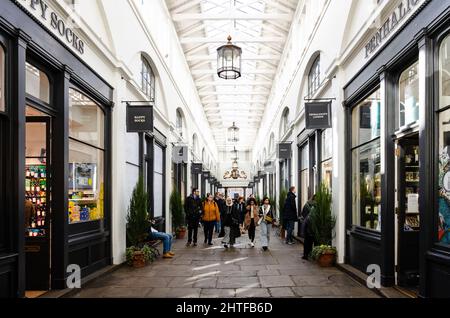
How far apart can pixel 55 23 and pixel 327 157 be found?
6726 mm

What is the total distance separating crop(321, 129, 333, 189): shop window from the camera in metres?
10.3

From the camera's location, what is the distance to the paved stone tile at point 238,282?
7.18 m

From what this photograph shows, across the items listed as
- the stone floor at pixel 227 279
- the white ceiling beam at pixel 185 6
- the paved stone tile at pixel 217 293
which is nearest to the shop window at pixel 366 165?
the stone floor at pixel 227 279

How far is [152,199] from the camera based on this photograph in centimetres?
1288

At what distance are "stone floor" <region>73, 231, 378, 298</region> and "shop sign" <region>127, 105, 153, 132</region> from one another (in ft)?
9.36

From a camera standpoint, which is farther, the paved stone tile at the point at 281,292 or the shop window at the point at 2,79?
the paved stone tile at the point at 281,292

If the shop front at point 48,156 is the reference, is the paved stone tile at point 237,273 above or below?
below

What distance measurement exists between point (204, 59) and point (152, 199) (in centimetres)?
993

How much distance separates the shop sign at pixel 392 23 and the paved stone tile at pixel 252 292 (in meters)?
4.11

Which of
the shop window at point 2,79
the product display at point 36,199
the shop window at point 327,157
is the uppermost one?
the shop window at point 2,79

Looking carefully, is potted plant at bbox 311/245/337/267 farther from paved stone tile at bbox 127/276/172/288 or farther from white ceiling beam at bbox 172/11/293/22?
white ceiling beam at bbox 172/11/293/22

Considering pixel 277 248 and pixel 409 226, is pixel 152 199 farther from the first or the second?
pixel 409 226

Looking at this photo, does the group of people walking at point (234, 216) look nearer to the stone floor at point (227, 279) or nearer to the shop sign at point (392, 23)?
the stone floor at point (227, 279)

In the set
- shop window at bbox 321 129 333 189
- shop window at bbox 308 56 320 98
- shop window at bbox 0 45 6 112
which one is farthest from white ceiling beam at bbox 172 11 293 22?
shop window at bbox 0 45 6 112
